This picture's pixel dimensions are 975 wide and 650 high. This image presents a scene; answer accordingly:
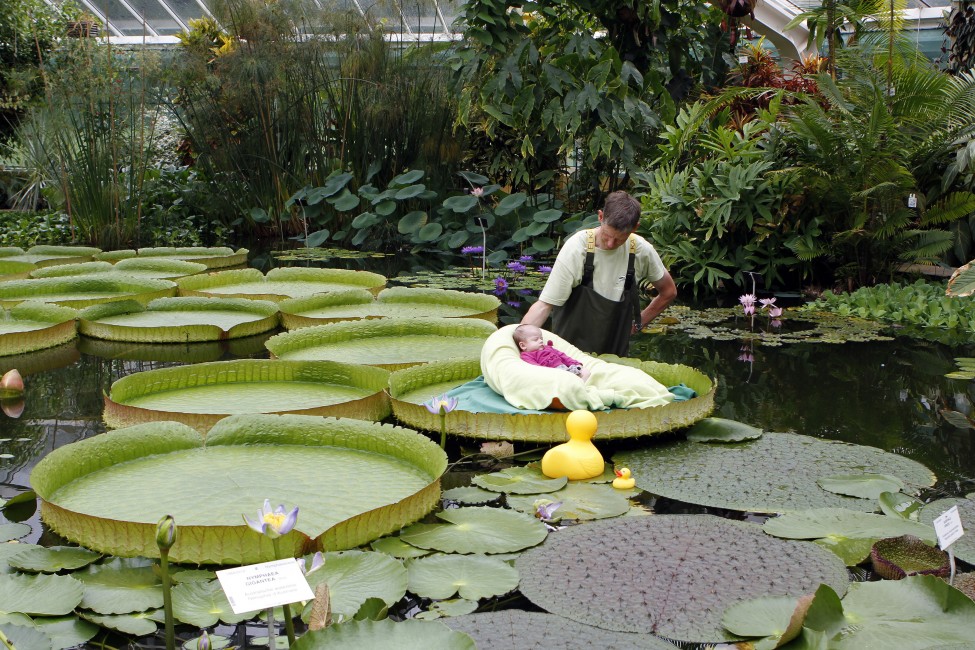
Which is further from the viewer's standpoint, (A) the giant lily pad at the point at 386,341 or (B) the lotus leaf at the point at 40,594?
(A) the giant lily pad at the point at 386,341

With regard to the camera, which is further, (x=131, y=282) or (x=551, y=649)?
(x=131, y=282)

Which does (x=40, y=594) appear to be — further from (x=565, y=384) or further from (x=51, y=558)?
(x=565, y=384)

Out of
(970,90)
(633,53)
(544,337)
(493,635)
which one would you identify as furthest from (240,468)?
(633,53)

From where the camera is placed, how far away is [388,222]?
9797 mm

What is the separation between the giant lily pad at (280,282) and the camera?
591 cm

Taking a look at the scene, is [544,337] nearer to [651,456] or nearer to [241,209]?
[651,456]

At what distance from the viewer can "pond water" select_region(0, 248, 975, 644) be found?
3117 mm

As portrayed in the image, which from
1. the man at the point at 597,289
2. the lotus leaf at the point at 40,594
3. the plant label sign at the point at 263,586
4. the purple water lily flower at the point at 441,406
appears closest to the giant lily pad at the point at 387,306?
the man at the point at 597,289

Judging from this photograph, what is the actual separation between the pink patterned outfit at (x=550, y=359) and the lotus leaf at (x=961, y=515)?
127cm

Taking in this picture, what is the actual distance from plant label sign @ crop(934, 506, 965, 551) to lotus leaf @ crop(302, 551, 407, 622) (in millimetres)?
1066

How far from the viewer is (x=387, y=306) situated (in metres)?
5.35

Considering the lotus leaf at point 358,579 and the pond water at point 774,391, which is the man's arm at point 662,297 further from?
the lotus leaf at point 358,579

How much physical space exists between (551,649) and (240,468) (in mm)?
1218

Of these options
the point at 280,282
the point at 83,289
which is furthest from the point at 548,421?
the point at 83,289
